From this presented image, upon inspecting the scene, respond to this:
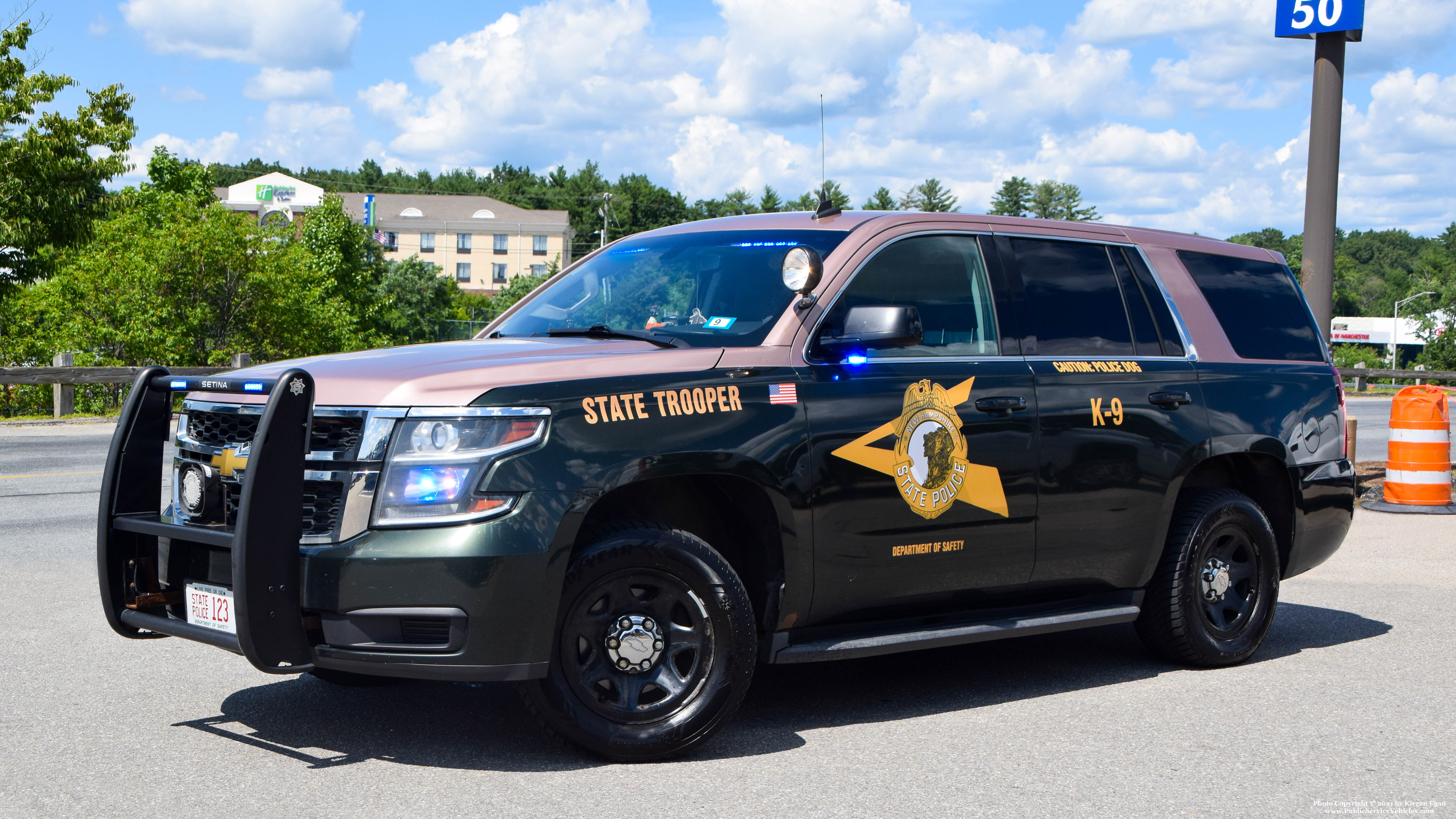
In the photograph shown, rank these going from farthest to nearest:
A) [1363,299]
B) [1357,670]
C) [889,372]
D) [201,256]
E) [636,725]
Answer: [1363,299]
[201,256]
[1357,670]
[889,372]
[636,725]

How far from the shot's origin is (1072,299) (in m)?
5.99

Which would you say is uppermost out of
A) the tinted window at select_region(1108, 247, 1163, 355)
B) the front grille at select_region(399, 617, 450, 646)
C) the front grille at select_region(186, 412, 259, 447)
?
the tinted window at select_region(1108, 247, 1163, 355)

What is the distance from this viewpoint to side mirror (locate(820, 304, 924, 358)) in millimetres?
4902

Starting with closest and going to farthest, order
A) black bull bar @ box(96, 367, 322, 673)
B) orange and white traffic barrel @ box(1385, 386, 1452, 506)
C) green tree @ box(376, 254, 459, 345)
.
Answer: black bull bar @ box(96, 367, 322, 673) < orange and white traffic barrel @ box(1385, 386, 1452, 506) < green tree @ box(376, 254, 459, 345)

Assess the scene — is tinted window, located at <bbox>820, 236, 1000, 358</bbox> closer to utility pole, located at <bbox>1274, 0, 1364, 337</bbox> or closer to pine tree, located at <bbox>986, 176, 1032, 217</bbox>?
Result: utility pole, located at <bbox>1274, 0, 1364, 337</bbox>

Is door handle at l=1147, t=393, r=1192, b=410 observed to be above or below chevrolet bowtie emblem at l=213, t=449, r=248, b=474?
above

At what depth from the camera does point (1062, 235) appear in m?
6.07

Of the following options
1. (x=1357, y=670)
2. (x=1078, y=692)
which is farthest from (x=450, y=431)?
(x=1357, y=670)

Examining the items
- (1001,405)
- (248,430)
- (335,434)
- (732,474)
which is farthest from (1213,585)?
(248,430)

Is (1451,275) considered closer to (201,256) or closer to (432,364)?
(201,256)

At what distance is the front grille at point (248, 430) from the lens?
426 centimetres

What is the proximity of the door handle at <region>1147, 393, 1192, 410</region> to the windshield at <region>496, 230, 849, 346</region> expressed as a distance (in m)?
1.69

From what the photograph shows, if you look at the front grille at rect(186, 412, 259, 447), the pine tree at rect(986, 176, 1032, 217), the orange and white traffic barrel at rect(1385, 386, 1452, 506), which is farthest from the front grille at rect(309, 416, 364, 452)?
the pine tree at rect(986, 176, 1032, 217)

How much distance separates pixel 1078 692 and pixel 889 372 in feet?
5.86
